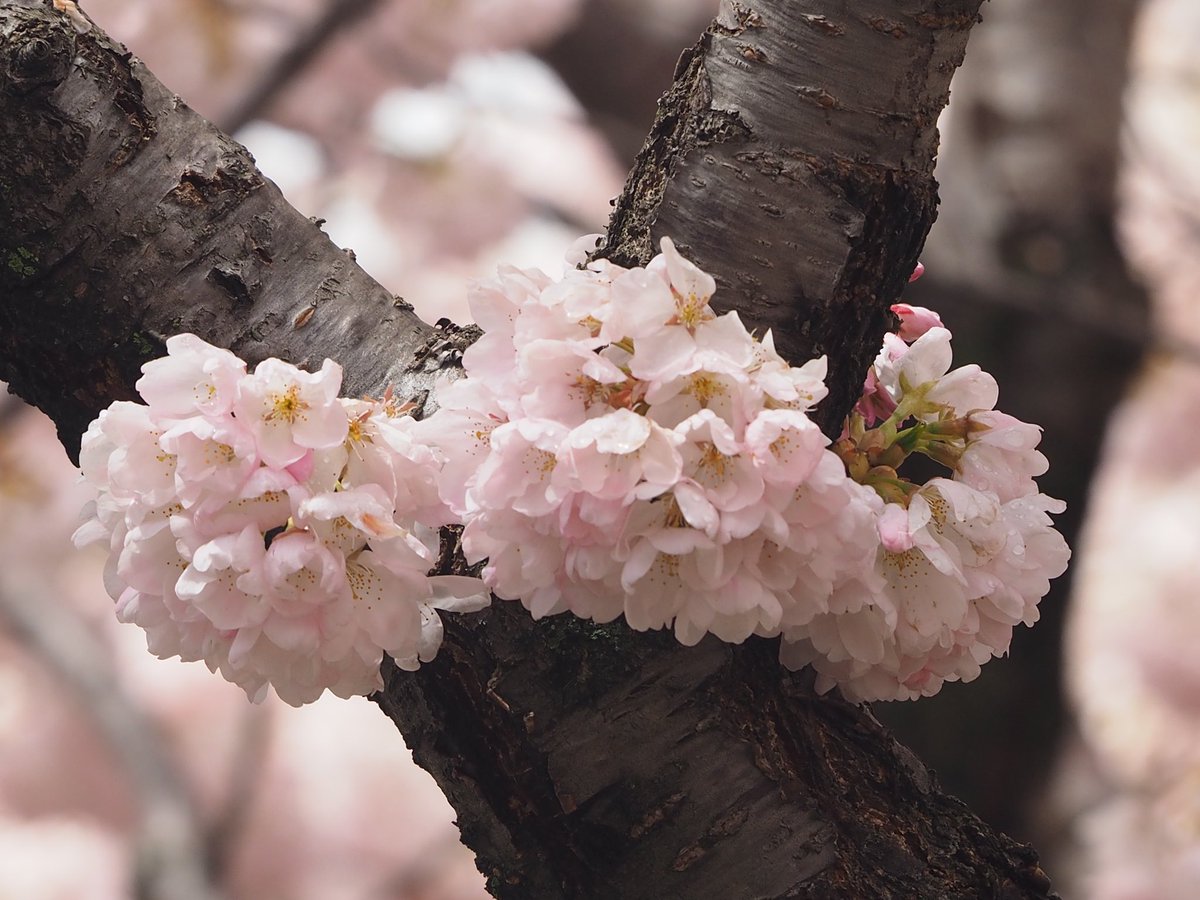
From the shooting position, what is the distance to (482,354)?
0.64 meters

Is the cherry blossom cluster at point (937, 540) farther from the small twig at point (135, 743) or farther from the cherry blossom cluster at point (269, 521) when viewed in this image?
the small twig at point (135, 743)

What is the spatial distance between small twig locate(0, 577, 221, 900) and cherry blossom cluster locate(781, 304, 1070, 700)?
247 cm

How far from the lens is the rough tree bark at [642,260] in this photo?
2.27 ft

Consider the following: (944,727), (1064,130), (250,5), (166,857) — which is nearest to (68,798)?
(166,857)

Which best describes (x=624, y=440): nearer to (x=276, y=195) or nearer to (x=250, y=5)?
(x=276, y=195)

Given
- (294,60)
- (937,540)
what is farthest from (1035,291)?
(937,540)

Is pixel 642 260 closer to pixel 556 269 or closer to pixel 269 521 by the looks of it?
pixel 269 521

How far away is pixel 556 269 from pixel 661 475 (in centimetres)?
140

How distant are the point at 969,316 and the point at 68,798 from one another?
512cm

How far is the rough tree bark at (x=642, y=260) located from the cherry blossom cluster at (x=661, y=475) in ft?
0.34

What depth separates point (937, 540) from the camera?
0.68m

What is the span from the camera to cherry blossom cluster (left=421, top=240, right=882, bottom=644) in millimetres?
566

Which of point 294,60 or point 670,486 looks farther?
point 294,60

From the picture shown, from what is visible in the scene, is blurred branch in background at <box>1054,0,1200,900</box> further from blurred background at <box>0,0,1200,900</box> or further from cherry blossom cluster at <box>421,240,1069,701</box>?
cherry blossom cluster at <box>421,240,1069,701</box>
